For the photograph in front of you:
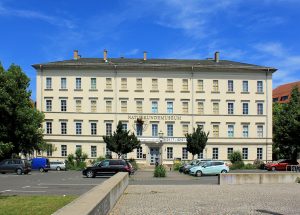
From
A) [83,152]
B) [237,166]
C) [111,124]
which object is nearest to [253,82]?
[237,166]

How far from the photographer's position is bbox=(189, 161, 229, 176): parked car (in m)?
42.5

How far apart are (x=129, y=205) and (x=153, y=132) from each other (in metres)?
56.4

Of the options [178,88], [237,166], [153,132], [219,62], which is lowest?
[237,166]

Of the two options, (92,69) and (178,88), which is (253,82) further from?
(92,69)

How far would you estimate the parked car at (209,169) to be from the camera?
139 ft

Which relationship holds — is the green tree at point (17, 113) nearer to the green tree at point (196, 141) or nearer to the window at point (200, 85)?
the green tree at point (196, 141)

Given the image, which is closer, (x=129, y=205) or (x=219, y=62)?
(x=129, y=205)

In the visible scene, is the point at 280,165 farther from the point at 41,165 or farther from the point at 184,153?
the point at 41,165

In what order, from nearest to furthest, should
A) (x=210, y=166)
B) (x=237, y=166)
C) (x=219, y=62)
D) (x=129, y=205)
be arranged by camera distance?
(x=129, y=205) → (x=210, y=166) → (x=237, y=166) → (x=219, y=62)

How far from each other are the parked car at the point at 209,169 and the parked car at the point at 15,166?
15.6 metres

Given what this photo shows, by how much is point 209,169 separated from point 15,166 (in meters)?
18.2

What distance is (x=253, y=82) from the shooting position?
71.7m

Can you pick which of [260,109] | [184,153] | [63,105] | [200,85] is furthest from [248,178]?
[63,105]

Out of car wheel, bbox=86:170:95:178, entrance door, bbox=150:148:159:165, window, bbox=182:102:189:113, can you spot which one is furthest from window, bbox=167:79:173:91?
car wheel, bbox=86:170:95:178
